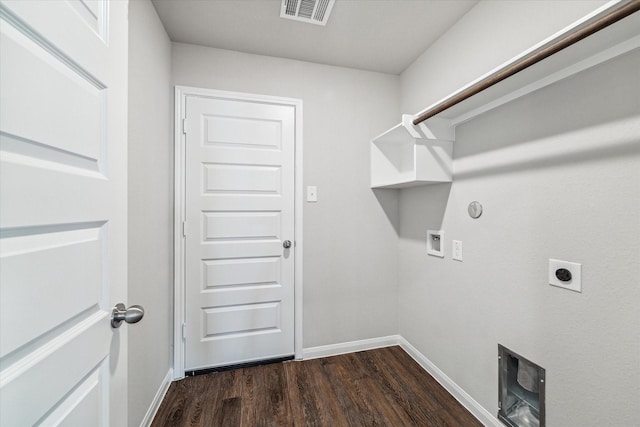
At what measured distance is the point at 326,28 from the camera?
69.9 inches

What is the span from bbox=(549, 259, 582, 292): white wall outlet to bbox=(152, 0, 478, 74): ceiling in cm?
152

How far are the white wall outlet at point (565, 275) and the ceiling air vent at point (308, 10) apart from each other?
70.2 inches

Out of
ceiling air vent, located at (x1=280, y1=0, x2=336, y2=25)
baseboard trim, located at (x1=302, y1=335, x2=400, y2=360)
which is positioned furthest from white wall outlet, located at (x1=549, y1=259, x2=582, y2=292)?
ceiling air vent, located at (x1=280, y1=0, x2=336, y2=25)

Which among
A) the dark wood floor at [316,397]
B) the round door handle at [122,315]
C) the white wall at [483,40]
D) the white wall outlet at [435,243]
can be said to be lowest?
the dark wood floor at [316,397]

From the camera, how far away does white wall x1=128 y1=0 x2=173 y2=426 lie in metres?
1.32

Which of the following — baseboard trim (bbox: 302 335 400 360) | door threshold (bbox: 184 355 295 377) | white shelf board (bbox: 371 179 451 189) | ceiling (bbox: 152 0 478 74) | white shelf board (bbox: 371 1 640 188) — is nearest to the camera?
white shelf board (bbox: 371 1 640 188)

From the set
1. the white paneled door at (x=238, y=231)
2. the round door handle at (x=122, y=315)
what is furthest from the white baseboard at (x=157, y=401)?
the round door handle at (x=122, y=315)

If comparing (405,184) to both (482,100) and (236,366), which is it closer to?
(482,100)

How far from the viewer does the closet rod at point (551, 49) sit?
732 millimetres

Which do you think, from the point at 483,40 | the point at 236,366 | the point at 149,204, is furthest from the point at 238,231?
the point at 483,40

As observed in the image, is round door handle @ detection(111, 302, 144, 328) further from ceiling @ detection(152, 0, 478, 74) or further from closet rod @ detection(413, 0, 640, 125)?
ceiling @ detection(152, 0, 478, 74)

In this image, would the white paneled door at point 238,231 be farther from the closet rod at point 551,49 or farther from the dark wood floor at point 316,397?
the closet rod at point 551,49

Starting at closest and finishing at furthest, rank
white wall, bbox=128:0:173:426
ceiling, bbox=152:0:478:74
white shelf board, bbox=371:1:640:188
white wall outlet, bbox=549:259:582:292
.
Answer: white shelf board, bbox=371:1:640:188
white wall outlet, bbox=549:259:582:292
white wall, bbox=128:0:173:426
ceiling, bbox=152:0:478:74

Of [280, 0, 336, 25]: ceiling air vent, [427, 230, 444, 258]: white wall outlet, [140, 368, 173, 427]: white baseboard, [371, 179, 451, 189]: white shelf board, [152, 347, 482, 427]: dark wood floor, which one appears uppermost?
[280, 0, 336, 25]: ceiling air vent
